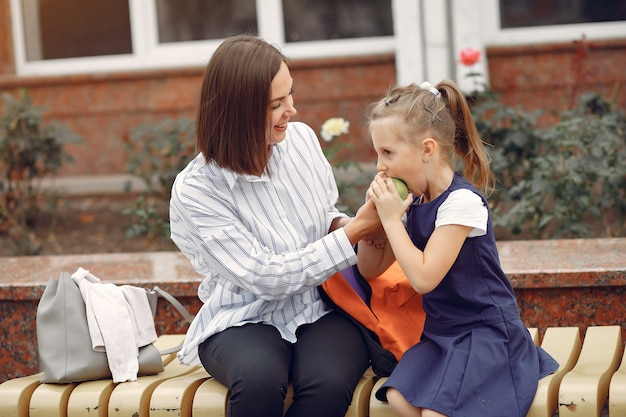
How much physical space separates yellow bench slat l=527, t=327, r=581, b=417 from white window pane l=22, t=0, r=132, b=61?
5332 mm

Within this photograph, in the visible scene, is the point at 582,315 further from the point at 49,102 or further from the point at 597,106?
the point at 49,102

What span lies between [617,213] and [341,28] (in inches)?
125

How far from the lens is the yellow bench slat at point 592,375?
280 centimetres

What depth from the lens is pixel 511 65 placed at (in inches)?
281

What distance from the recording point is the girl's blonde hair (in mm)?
2885

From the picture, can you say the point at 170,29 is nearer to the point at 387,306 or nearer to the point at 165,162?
the point at 165,162

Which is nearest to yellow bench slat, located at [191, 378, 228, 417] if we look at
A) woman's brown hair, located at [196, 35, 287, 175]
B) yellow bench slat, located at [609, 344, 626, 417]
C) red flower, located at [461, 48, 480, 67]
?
woman's brown hair, located at [196, 35, 287, 175]

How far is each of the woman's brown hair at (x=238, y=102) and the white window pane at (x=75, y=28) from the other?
503cm

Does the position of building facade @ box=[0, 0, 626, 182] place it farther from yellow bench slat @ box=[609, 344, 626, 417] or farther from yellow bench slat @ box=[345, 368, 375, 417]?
yellow bench slat @ box=[609, 344, 626, 417]

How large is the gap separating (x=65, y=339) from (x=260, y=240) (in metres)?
0.70

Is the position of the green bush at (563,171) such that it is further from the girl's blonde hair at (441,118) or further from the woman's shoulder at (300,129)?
the girl's blonde hair at (441,118)

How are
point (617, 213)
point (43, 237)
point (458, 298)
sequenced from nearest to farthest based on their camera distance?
point (458, 298)
point (617, 213)
point (43, 237)

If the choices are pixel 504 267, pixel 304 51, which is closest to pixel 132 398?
pixel 504 267

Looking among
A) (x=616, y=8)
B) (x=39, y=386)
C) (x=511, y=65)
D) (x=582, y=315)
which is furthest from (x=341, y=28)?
(x=39, y=386)
